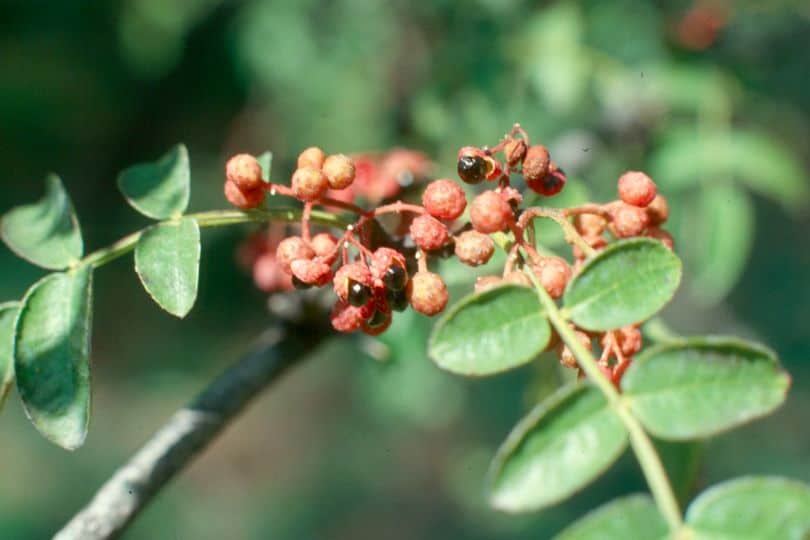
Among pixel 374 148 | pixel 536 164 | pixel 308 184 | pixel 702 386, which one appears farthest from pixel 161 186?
pixel 374 148

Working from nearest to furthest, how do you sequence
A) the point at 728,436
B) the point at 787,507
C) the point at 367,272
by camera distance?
the point at 787,507 < the point at 367,272 < the point at 728,436

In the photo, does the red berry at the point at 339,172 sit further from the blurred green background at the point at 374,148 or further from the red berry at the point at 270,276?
the blurred green background at the point at 374,148

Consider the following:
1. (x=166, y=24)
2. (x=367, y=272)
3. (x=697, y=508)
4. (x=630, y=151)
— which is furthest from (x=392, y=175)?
(x=166, y=24)

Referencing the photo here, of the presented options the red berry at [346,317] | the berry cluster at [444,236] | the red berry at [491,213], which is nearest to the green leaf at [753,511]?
the berry cluster at [444,236]

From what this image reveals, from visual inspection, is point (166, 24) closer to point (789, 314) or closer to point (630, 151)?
point (630, 151)

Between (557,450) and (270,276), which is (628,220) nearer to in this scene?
(557,450)

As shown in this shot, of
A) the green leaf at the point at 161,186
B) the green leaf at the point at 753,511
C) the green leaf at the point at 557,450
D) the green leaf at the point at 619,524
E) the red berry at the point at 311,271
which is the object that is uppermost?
the green leaf at the point at 161,186
